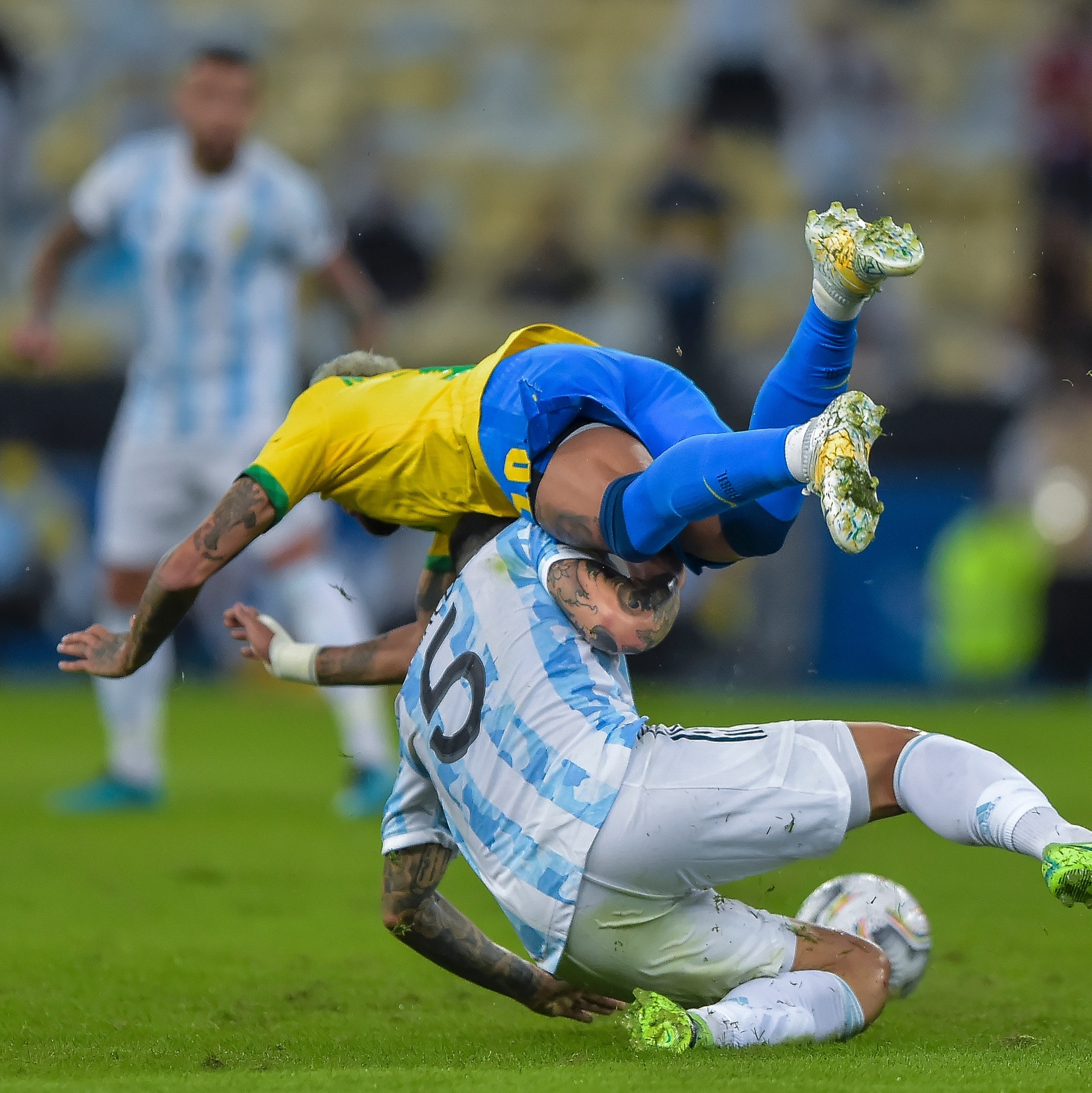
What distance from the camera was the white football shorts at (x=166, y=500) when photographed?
702 centimetres

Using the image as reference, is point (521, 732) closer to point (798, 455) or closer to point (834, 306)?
point (798, 455)

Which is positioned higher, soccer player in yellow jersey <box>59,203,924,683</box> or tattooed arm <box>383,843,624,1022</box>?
soccer player in yellow jersey <box>59,203,924,683</box>

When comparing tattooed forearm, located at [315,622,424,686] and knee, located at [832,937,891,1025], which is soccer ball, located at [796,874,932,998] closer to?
knee, located at [832,937,891,1025]

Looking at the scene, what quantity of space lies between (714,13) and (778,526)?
417 inches

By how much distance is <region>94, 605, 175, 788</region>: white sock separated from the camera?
22.9 ft

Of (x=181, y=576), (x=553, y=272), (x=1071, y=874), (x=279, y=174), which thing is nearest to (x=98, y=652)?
(x=181, y=576)

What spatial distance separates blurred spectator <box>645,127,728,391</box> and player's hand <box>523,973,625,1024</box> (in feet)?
22.9

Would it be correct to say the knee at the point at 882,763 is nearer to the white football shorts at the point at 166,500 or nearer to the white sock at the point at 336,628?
the white sock at the point at 336,628

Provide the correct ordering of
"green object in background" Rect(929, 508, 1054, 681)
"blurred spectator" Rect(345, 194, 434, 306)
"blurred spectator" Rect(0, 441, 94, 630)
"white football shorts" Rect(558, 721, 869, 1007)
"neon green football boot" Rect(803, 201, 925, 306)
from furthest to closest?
"blurred spectator" Rect(345, 194, 434, 306) → "green object in background" Rect(929, 508, 1054, 681) → "blurred spectator" Rect(0, 441, 94, 630) → "neon green football boot" Rect(803, 201, 925, 306) → "white football shorts" Rect(558, 721, 869, 1007)

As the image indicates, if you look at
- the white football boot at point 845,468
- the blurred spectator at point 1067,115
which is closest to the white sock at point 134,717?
the white football boot at point 845,468

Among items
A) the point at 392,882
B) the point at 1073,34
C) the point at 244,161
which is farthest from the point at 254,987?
the point at 1073,34

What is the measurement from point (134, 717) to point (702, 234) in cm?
578

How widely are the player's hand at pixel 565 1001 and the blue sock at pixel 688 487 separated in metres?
0.86

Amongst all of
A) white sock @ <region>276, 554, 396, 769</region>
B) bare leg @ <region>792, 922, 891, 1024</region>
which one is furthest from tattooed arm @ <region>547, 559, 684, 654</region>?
white sock @ <region>276, 554, 396, 769</region>
